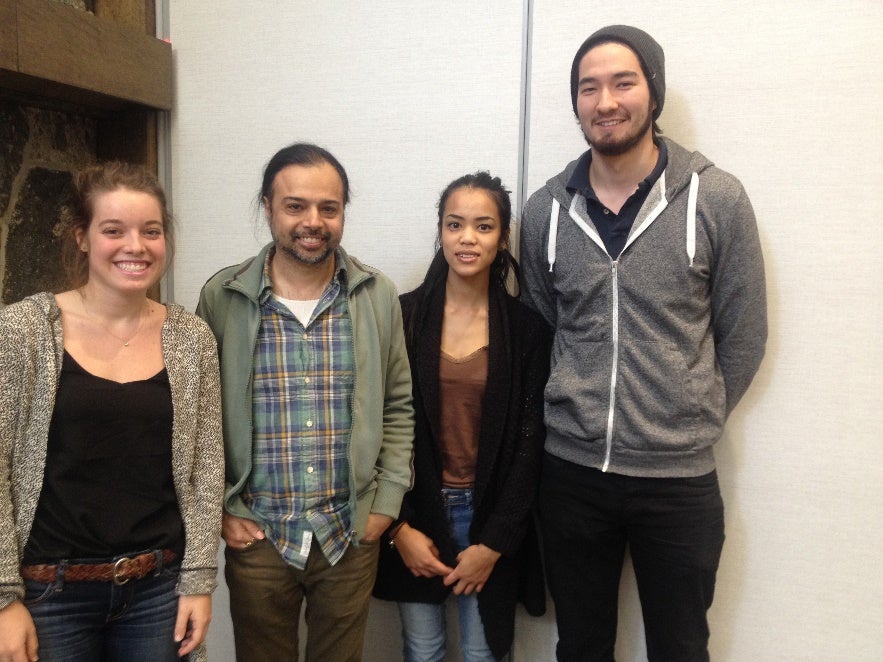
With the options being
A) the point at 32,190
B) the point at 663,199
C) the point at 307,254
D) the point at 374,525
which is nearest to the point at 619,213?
the point at 663,199

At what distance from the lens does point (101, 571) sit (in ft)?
3.62

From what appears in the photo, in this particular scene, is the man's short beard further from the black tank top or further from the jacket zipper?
the jacket zipper

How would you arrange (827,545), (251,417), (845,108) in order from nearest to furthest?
(251,417) → (845,108) → (827,545)

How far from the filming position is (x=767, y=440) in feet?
5.39

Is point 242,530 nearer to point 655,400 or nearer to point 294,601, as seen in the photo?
point 294,601

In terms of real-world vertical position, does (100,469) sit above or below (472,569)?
above

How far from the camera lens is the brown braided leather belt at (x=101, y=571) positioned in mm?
1079

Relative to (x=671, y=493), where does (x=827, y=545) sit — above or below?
below

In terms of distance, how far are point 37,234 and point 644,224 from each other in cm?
163

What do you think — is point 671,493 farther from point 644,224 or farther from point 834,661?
point 834,661

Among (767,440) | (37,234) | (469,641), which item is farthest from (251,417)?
(767,440)

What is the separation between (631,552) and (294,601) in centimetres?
79

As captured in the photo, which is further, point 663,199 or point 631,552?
point 631,552

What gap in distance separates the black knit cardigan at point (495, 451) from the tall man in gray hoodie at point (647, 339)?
8 cm
